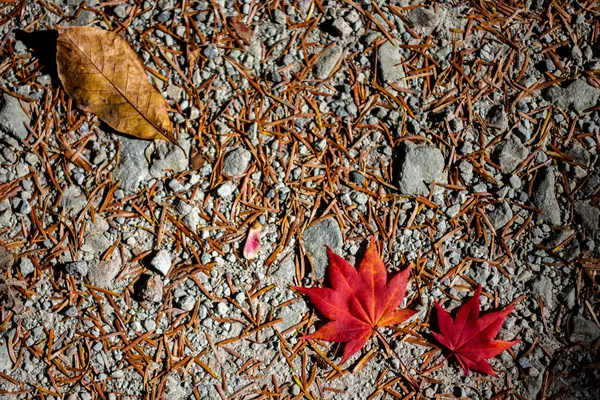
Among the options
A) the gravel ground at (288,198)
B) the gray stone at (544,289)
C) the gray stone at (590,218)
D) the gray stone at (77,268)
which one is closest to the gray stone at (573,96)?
the gravel ground at (288,198)

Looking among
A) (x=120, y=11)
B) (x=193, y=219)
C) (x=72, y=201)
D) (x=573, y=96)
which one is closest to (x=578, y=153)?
(x=573, y=96)

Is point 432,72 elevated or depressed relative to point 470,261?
elevated

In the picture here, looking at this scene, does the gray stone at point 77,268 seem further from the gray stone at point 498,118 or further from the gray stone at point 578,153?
the gray stone at point 578,153

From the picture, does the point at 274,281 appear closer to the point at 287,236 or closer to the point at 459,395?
the point at 287,236

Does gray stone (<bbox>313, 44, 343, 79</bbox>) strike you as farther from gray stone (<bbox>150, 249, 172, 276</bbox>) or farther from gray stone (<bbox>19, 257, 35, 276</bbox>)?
gray stone (<bbox>19, 257, 35, 276</bbox>)

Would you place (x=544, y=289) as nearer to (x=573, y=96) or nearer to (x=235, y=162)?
(x=573, y=96)

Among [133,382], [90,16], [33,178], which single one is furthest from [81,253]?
[90,16]
